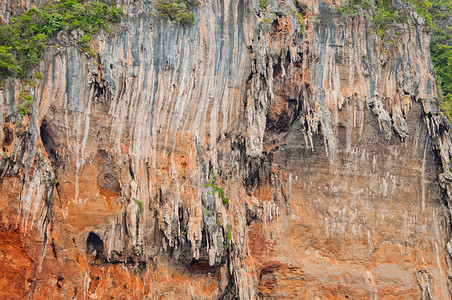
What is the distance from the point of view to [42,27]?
58.8ft

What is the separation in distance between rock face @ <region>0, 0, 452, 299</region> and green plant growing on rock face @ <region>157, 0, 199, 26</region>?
1.05 feet

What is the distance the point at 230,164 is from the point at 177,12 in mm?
6289

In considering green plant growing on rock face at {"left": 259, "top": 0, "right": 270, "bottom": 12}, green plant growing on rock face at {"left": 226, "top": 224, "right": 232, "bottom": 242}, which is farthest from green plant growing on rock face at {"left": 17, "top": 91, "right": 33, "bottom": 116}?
green plant growing on rock face at {"left": 259, "top": 0, "right": 270, "bottom": 12}

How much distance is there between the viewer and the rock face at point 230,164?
16.5 m

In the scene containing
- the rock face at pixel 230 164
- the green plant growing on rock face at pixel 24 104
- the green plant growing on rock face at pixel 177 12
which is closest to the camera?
the green plant growing on rock face at pixel 24 104

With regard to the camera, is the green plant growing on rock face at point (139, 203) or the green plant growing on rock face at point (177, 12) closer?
the green plant growing on rock face at point (139, 203)

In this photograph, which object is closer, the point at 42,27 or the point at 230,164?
the point at 42,27

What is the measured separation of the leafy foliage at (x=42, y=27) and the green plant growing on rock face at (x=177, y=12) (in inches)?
63.9

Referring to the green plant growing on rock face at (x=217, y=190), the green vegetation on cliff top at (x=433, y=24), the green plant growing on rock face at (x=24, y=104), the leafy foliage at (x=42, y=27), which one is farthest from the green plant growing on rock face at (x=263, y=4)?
the green plant growing on rock face at (x=24, y=104)

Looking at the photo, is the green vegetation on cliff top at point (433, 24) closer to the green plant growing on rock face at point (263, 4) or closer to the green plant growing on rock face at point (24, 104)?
the green plant growing on rock face at point (263, 4)

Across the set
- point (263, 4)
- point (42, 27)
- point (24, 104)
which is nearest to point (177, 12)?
point (263, 4)

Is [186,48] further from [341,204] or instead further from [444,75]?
[444,75]

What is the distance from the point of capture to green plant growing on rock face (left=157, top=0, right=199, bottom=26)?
19016 mm

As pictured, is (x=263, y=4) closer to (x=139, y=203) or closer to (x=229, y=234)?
(x=229, y=234)
